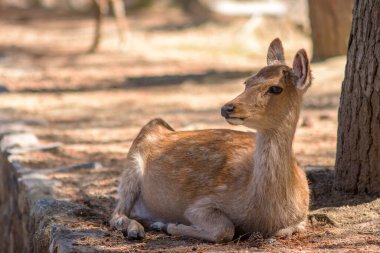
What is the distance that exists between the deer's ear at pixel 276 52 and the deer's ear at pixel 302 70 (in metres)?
0.48

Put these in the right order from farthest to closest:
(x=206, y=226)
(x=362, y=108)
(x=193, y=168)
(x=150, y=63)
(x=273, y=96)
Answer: (x=150, y=63) → (x=362, y=108) → (x=193, y=168) → (x=206, y=226) → (x=273, y=96)

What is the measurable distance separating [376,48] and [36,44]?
38.6ft

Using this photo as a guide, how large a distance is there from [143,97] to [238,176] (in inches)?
251

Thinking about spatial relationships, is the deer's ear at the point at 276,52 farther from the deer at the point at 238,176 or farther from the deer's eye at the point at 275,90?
the deer's eye at the point at 275,90

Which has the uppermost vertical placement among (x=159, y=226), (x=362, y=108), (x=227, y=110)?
(x=227, y=110)

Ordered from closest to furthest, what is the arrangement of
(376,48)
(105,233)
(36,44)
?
(105,233), (376,48), (36,44)

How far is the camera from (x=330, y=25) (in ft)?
41.3

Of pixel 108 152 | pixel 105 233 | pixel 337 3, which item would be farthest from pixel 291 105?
pixel 337 3

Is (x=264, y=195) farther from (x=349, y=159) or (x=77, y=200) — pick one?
(x=77, y=200)

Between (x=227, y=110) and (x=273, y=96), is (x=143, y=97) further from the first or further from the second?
(x=227, y=110)

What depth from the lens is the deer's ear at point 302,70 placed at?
4961 mm

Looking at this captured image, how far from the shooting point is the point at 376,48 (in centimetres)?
572

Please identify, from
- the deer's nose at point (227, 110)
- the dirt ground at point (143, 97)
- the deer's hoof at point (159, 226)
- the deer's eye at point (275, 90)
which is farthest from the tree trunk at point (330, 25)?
the deer's nose at point (227, 110)

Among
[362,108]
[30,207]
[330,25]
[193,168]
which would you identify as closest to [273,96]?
[193,168]
